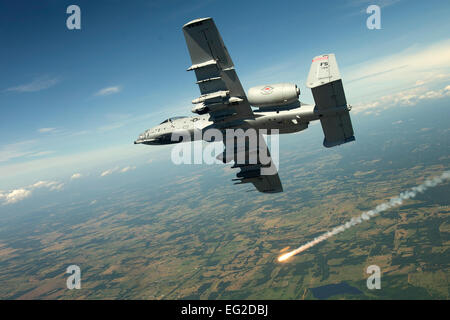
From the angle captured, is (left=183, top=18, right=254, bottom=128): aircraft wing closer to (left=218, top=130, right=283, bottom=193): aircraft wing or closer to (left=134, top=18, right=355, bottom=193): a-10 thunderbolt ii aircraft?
(left=134, top=18, right=355, bottom=193): a-10 thunderbolt ii aircraft

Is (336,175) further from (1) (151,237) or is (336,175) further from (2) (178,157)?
(2) (178,157)

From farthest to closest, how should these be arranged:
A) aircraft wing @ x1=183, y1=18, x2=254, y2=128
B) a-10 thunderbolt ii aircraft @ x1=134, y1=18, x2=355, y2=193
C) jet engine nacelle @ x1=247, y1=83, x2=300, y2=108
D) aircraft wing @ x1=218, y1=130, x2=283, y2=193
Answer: aircraft wing @ x1=218, y1=130, x2=283, y2=193 < jet engine nacelle @ x1=247, y1=83, x2=300, y2=108 < a-10 thunderbolt ii aircraft @ x1=134, y1=18, x2=355, y2=193 < aircraft wing @ x1=183, y1=18, x2=254, y2=128

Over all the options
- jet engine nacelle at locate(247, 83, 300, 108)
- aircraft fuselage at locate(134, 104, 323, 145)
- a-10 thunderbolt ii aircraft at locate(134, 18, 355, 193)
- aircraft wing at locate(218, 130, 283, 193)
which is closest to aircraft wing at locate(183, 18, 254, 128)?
a-10 thunderbolt ii aircraft at locate(134, 18, 355, 193)

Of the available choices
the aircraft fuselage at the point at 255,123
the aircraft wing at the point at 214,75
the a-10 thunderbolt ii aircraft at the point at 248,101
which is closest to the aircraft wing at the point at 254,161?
the a-10 thunderbolt ii aircraft at the point at 248,101

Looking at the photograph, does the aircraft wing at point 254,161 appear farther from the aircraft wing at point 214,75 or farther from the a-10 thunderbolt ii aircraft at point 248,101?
the aircraft wing at point 214,75

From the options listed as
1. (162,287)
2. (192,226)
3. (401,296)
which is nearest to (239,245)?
(162,287)
